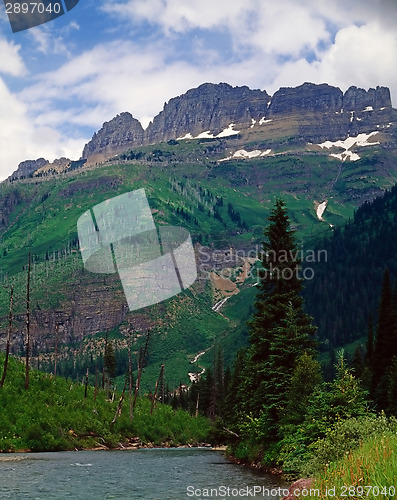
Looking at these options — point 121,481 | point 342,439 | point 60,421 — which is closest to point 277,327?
point 121,481

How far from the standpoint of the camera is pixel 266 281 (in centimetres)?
4525

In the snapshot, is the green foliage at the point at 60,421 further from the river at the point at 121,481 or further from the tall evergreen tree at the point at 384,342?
the tall evergreen tree at the point at 384,342

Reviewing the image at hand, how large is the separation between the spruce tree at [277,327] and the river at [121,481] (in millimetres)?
5673

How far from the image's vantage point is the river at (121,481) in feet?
87.4

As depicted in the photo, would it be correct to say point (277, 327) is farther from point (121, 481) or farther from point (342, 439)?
point (342, 439)

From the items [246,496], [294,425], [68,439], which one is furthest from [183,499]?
[68,439]

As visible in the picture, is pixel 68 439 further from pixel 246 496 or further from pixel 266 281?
pixel 246 496

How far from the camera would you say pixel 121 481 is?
3300 cm

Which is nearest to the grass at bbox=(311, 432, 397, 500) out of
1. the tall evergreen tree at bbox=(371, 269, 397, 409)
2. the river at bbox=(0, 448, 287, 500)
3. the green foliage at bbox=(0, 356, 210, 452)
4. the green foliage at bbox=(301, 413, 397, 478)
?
the green foliage at bbox=(301, 413, 397, 478)

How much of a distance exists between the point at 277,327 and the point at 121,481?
16041 mm

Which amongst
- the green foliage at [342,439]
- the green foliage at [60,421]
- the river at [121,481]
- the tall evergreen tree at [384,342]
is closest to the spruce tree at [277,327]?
the river at [121,481]

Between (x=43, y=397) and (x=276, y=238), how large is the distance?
109 feet

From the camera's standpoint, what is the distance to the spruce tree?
4022 cm

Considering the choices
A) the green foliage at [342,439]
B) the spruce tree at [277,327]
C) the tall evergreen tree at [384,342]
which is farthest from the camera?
the tall evergreen tree at [384,342]
